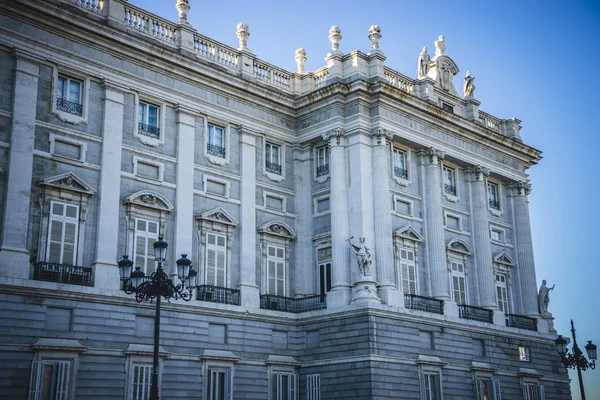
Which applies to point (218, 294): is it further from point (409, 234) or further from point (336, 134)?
A: point (409, 234)

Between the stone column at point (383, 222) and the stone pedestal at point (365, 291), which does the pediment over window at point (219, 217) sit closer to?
the stone pedestal at point (365, 291)

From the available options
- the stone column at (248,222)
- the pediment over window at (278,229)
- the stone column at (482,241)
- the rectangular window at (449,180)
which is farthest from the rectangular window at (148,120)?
the stone column at (482,241)

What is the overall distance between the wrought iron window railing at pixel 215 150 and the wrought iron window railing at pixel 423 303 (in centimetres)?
965

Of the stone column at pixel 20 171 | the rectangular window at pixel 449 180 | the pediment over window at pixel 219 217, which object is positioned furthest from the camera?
the rectangular window at pixel 449 180

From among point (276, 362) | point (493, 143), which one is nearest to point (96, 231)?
point (276, 362)

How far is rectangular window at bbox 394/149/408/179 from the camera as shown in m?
35.5

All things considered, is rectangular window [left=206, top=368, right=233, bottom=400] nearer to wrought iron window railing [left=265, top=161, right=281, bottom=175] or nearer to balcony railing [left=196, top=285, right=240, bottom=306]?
balcony railing [left=196, top=285, right=240, bottom=306]

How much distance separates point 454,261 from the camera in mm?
36906

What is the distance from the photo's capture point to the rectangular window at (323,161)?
3494 centimetres

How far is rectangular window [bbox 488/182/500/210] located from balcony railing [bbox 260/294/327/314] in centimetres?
1224

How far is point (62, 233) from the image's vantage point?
2683 centimetres

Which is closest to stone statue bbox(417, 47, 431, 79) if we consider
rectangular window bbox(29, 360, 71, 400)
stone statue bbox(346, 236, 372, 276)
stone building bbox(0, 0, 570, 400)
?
stone building bbox(0, 0, 570, 400)

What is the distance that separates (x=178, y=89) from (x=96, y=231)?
7137 mm

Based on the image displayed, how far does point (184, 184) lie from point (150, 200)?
1.74m
